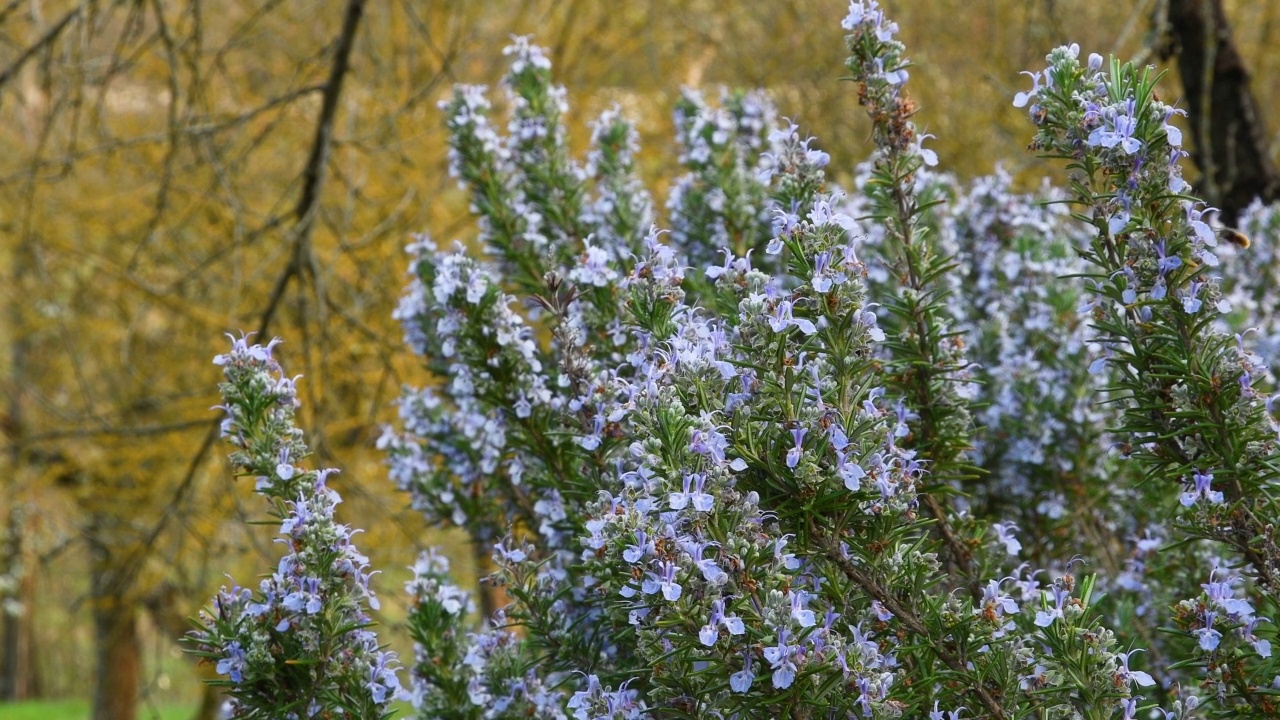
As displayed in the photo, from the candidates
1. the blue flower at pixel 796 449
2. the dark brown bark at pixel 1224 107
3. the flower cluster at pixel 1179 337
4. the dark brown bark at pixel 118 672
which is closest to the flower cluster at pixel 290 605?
the blue flower at pixel 796 449

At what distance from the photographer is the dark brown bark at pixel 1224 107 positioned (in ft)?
16.3

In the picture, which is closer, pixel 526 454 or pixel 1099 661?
pixel 1099 661

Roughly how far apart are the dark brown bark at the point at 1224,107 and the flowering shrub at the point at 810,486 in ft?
8.34

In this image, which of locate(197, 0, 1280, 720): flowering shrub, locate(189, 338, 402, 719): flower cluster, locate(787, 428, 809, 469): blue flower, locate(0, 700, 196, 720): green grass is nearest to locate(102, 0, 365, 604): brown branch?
locate(197, 0, 1280, 720): flowering shrub

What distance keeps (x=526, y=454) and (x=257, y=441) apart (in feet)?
2.29

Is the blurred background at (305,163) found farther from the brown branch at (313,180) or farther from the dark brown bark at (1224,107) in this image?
the brown branch at (313,180)

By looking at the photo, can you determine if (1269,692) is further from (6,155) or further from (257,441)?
(6,155)

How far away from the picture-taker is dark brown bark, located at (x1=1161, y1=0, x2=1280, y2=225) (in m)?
4.96

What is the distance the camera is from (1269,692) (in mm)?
1941

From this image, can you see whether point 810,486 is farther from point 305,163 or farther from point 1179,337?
point 305,163

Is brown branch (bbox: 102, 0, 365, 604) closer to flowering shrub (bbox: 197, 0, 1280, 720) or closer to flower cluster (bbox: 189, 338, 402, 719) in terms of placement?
flowering shrub (bbox: 197, 0, 1280, 720)

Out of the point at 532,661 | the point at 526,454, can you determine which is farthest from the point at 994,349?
the point at 532,661

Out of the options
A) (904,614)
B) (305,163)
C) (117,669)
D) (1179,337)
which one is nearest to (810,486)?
(904,614)

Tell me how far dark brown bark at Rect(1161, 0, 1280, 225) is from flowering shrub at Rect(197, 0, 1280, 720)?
2541 millimetres
